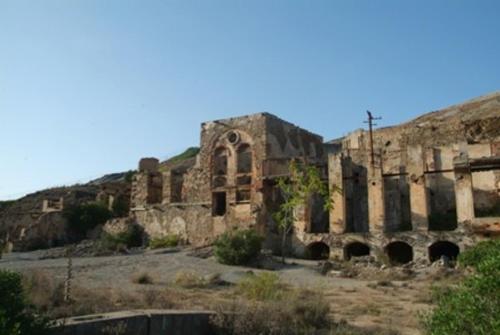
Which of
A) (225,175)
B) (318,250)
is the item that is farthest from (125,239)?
(318,250)

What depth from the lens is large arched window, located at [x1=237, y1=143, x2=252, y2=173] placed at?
117 ft

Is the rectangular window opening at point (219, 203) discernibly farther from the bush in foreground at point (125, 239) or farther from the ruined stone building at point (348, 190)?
the bush in foreground at point (125, 239)

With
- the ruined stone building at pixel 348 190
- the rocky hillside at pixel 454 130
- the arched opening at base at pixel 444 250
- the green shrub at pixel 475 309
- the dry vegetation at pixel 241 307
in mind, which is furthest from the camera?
the rocky hillside at pixel 454 130

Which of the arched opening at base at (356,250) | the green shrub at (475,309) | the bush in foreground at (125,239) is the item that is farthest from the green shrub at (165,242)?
the green shrub at (475,309)

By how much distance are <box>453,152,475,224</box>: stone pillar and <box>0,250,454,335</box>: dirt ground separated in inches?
218

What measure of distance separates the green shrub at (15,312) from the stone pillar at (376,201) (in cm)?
2380

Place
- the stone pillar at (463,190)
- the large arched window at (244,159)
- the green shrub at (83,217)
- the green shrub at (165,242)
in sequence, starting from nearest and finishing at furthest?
the stone pillar at (463,190) < the green shrub at (165,242) < the large arched window at (244,159) < the green shrub at (83,217)

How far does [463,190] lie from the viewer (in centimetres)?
2650

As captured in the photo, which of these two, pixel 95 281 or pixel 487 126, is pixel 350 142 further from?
pixel 95 281

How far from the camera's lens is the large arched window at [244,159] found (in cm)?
3553

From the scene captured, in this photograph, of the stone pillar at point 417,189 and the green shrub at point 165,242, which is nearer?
the stone pillar at point 417,189

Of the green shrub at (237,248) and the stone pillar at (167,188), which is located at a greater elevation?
the stone pillar at (167,188)

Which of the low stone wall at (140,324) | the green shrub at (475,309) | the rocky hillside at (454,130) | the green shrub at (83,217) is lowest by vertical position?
the low stone wall at (140,324)

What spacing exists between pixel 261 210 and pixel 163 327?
78.9 feet
